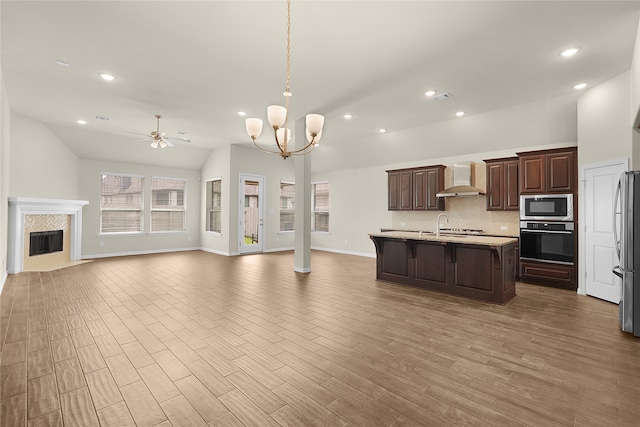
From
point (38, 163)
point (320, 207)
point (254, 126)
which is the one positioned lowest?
point (320, 207)

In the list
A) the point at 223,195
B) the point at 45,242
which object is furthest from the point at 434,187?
the point at 45,242

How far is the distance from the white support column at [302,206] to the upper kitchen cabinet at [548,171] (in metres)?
4.02

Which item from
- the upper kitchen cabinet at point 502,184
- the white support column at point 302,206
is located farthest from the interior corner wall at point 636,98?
the white support column at point 302,206

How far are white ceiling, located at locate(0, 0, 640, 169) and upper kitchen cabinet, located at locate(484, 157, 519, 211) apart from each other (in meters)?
1.16

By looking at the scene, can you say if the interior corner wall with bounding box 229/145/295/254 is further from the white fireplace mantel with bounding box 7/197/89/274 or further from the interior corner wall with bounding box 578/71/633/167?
the interior corner wall with bounding box 578/71/633/167

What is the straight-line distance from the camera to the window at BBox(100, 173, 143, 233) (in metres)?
8.31

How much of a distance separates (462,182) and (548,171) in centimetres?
154

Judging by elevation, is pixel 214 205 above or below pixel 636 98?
below

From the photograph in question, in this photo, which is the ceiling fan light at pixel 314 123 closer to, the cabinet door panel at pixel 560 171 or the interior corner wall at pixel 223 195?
the cabinet door panel at pixel 560 171

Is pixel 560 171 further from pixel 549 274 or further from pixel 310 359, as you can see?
pixel 310 359

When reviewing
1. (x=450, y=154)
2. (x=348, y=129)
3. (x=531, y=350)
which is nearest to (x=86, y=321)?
(x=531, y=350)

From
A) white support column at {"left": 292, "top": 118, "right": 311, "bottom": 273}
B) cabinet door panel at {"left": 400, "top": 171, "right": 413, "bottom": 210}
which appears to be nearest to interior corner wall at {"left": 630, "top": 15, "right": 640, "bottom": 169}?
cabinet door panel at {"left": 400, "top": 171, "right": 413, "bottom": 210}

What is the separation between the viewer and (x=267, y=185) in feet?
31.3

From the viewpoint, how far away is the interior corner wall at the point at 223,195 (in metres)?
8.67
